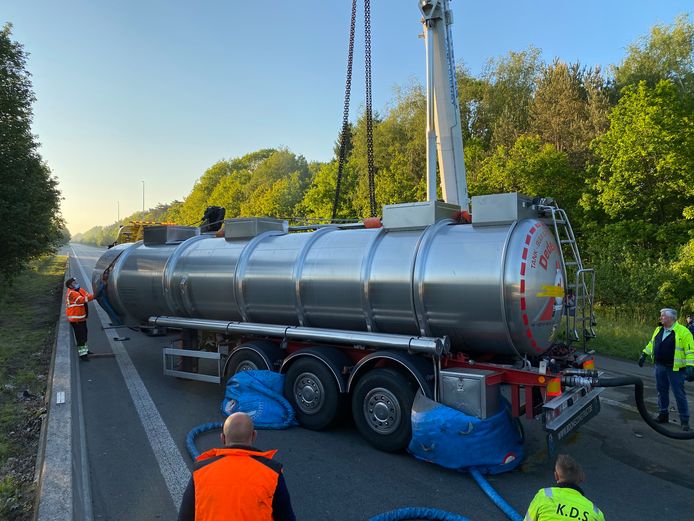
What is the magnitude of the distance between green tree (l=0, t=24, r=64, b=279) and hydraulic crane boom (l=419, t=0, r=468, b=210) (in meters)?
14.1

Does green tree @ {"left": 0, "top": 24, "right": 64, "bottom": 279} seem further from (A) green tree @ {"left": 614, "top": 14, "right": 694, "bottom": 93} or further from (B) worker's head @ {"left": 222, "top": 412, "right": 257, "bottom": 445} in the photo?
(A) green tree @ {"left": 614, "top": 14, "right": 694, "bottom": 93}

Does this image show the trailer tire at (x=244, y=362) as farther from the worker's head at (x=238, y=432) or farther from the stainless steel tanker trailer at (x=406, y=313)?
the worker's head at (x=238, y=432)

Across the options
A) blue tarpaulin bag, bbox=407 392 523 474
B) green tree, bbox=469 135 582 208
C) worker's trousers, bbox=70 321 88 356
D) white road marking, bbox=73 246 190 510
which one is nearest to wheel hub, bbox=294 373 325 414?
blue tarpaulin bag, bbox=407 392 523 474

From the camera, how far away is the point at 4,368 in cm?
866

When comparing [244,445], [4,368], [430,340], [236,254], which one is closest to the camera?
[244,445]

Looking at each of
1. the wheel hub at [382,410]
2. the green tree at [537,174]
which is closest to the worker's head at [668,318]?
the wheel hub at [382,410]

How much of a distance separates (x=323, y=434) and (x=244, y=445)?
3.81 meters

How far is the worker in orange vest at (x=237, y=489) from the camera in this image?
214 centimetres

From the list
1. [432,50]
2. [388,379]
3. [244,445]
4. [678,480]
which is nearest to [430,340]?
[388,379]

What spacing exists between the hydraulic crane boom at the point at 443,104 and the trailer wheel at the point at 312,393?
5.69m

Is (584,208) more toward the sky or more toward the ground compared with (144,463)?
more toward the sky

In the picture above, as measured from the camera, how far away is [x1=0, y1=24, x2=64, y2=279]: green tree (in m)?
16.5

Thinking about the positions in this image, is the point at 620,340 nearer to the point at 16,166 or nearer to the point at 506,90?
the point at 16,166

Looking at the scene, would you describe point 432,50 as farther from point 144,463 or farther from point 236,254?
point 144,463
